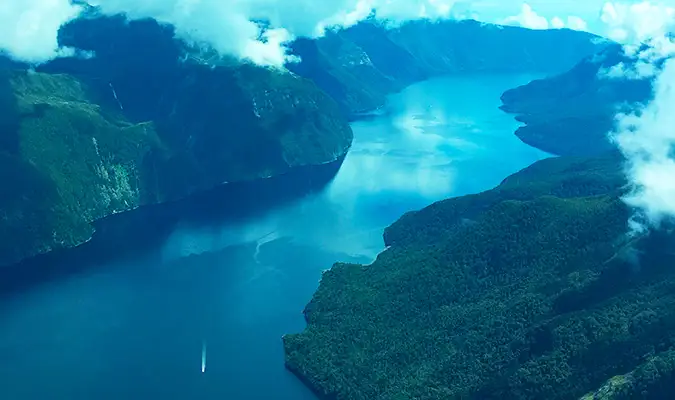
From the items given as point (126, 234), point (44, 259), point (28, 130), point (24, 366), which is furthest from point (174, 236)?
point (24, 366)

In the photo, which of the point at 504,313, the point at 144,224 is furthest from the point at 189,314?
the point at 504,313

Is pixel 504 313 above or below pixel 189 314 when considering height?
above

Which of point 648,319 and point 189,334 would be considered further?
point 189,334

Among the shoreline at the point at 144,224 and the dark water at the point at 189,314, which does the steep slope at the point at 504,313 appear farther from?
the shoreline at the point at 144,224

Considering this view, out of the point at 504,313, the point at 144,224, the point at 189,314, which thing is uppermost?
the point at 504,313

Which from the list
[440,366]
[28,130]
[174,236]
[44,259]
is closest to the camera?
[440,366]

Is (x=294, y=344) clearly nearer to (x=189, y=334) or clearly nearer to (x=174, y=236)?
(x=189, y=334)

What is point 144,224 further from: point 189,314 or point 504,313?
point 504,313
